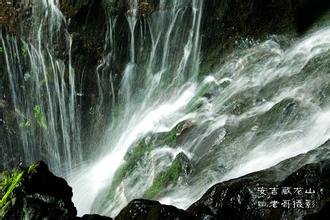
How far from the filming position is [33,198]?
6000mm

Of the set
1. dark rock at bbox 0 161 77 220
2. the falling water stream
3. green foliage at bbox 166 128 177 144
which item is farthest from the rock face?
green foliage at bbox 166 128 177 144

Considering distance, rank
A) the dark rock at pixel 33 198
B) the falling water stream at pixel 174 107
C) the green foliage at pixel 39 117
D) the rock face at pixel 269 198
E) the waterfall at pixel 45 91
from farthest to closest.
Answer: the green foliage at pixel 39 117 → the waterfall at pixel 45 91 → the falling water stream at pixel 174 107 → the dark rock at pixel 33 198 → the rock face at pixel 269 198

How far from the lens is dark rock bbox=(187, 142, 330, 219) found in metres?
4.72

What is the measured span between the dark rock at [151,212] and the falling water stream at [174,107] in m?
2.55

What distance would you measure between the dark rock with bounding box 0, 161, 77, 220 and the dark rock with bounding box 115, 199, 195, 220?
0.92 meters

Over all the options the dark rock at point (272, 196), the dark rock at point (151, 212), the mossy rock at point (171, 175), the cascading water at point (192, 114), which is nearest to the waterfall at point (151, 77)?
the cascading water at point (192, 114)

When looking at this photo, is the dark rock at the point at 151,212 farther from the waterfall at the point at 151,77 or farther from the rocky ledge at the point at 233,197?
the waterfall at the point at 151,77

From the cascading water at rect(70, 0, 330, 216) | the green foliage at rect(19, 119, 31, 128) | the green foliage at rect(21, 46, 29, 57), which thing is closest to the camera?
the cascading water at rect(70, 0, 330, 216)

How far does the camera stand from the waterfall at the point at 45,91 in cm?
1242

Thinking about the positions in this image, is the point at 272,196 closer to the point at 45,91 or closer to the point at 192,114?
the point at 192,114

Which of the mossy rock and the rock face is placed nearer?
the rock face

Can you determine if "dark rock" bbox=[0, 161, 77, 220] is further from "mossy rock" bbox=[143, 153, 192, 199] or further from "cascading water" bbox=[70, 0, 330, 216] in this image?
"mossy rock" bbox=[143, 153, 192, 199]

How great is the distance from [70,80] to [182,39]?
3434 mm

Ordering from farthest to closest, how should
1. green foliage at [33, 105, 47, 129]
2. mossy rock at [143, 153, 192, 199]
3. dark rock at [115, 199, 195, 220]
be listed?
green foliage at [33, 105, 47, 129], mossy rock at [143, 153, 192, 199], dark rock at [115, 199, 195, 220]
